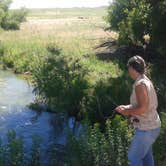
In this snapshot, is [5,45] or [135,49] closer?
[135,49]

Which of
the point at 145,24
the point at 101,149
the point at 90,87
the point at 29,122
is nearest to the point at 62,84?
the point at 90,87

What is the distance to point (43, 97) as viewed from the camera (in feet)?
58.5

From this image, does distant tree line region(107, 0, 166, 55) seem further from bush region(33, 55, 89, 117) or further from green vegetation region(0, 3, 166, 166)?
bush region(33, 55, 89, 117)

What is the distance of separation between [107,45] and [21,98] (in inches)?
622

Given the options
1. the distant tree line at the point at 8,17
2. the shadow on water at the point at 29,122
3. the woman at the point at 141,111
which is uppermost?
the woman at the point at 141,111

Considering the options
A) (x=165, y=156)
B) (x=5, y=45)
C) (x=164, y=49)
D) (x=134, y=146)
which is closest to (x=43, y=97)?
(x=164, y=49)

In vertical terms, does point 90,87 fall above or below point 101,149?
below

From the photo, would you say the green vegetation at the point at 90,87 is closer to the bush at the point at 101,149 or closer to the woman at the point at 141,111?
the bush at the point at 101,149

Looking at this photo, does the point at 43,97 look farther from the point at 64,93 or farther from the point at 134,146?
the point at 134,146

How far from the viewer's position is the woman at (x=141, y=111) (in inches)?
287

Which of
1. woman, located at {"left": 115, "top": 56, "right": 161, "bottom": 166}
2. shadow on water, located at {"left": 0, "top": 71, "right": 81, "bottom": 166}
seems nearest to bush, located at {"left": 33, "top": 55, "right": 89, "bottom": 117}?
shadow on water, located at {"left": 0, "top": 71, "right": 81, "bottom": 166}

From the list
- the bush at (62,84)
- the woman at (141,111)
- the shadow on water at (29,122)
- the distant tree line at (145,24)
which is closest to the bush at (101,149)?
the woman at (141,111)

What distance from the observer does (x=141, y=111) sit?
7289 millimetres

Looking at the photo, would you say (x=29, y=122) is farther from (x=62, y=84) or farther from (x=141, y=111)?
(x=141, y=111)
